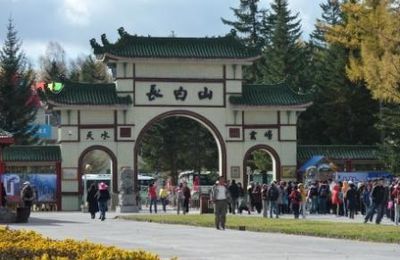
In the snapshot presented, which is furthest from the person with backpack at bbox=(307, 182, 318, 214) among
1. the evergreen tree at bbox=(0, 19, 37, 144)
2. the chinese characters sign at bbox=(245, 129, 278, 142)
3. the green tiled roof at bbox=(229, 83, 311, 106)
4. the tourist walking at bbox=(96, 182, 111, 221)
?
the evergreen tree at bbox=(0, 19, 37, 144)

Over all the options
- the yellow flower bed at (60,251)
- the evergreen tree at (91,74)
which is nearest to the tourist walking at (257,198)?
the yellow flower bed at (60,251)

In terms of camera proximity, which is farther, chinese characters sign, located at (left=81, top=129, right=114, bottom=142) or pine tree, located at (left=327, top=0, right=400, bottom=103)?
chinese characters sign, located at (left=81, top=129, right=114, bottom=142)

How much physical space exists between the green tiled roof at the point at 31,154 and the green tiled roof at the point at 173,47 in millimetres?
6424

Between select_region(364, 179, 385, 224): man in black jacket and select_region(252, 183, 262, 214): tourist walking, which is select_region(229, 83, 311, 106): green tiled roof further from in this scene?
select_region(364, 179, 385, 224): man in black jacket

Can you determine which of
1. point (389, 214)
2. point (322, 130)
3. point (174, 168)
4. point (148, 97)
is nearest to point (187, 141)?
point (174, 168)

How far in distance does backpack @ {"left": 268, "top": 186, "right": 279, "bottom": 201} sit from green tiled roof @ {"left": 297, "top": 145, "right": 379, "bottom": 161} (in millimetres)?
16057

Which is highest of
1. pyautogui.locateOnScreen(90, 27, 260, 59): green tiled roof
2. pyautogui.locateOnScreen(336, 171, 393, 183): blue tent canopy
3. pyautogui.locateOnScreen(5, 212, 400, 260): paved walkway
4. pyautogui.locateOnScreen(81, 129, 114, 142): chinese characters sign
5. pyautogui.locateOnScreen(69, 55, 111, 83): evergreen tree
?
pyautogui.locateOnScreen(69, 55, 111, 83): evergreen tree

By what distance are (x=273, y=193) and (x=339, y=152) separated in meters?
17.7

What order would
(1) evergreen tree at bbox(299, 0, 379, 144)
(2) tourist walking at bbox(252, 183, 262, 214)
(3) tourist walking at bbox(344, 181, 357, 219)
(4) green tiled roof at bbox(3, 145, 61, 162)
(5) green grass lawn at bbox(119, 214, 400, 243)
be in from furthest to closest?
(1) evergreen tree at bbox(299, 0, 379, 144)
(4) green tiled roof at bbox(3, 145, 61, 162)
(2) tourist walking at bbox(252, 183, 262, 214)
(3) tourist walking at bbox(344, 181, 357, 219)
(5) green grass lawn at bbox(119, 214, 400, 243)

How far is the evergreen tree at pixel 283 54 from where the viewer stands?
68125mm

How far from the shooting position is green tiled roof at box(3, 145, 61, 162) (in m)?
52.3

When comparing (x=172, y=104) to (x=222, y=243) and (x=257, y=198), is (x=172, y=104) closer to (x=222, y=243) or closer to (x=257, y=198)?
(x=257, y=198)

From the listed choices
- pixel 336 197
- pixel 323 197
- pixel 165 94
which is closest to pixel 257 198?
pixel 323 197

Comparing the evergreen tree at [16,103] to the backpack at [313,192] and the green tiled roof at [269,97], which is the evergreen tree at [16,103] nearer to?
the green tiled roof at [269,97]
